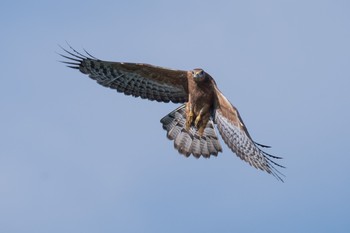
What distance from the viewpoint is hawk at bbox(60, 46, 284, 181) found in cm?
1978

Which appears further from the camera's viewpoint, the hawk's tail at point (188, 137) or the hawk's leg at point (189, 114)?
the hawk's tail at point (188, 137)

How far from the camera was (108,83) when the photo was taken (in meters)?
20.0

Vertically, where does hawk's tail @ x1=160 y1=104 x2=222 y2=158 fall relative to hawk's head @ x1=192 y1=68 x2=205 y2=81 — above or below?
below

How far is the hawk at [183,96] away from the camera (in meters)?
19.8

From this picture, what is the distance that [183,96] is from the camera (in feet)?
66.6

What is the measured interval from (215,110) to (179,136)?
81 cm

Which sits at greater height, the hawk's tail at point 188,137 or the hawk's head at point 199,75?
the hawk's head at point 199,75

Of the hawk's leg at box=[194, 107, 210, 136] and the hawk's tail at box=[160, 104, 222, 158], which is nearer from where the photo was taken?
the hawk's leg at box=[194, 107, 210, 136]

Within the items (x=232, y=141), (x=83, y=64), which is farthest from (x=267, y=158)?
(x=83, y=64)

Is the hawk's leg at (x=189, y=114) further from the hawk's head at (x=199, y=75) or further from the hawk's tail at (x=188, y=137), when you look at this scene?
the hawk's head at (x=199, y=75)

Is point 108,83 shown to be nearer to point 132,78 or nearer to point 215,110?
point 132,78

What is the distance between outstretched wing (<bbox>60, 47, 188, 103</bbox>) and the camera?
65.6ft

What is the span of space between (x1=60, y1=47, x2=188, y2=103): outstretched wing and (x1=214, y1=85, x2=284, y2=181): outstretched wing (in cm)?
75

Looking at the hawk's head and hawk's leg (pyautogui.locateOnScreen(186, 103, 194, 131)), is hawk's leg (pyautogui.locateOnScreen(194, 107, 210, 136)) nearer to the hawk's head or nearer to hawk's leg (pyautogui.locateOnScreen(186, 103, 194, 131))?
hawk's leg (pyautogui.locateOnScreen(186, 103, 194, 131))
